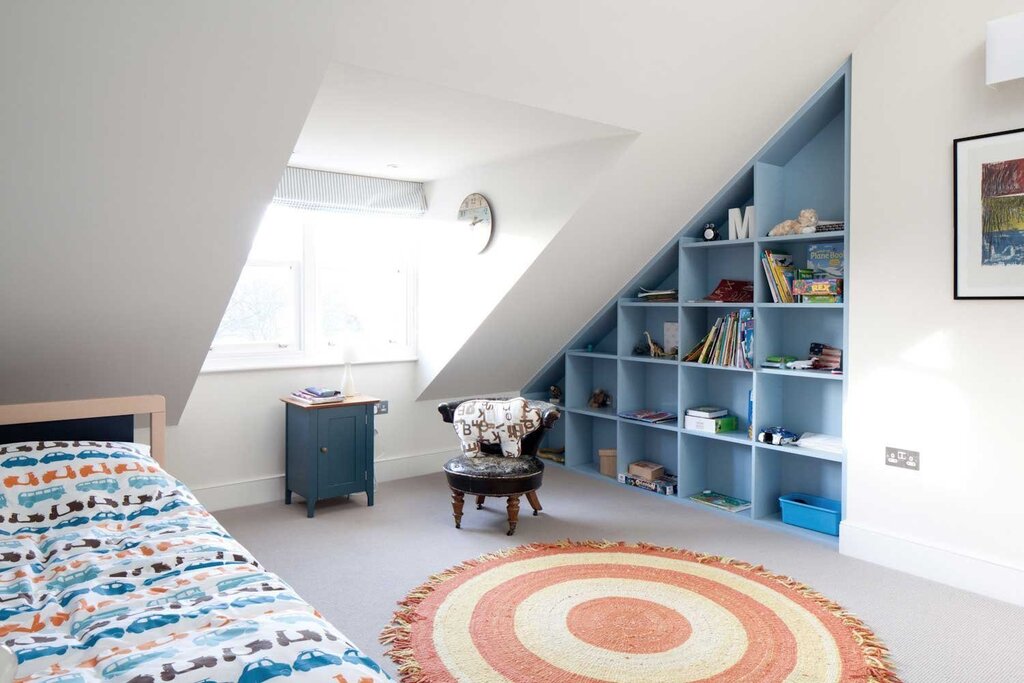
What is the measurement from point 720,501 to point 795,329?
110 cm

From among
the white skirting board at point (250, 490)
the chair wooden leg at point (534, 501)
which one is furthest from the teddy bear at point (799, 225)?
the white skirting board at point (250, 490)

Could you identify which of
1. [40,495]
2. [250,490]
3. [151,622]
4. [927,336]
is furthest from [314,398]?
[927,336]

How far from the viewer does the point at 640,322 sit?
5.02m

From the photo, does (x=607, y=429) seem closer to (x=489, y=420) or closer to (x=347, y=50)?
(x=489, y=420)

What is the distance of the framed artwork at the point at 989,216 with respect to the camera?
2.98 meters

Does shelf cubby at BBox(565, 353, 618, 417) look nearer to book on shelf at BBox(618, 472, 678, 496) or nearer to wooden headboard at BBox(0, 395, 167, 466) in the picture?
book on shelf at BBox(618, 472, 678, 496)

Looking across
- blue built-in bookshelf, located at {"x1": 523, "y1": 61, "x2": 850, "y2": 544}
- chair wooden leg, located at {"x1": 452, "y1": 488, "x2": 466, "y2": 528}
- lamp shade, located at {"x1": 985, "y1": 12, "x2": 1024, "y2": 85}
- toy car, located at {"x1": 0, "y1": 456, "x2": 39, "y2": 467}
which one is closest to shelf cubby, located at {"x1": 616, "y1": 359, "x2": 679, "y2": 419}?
blue built-in bookshelf, located at {"x1": 523, "y1": 61, "x2": 850, "y2": 544}

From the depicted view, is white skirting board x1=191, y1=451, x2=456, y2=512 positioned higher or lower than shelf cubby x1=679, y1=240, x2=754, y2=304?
lower

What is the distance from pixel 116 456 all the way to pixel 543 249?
228 cm

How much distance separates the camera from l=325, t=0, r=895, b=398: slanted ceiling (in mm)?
2555

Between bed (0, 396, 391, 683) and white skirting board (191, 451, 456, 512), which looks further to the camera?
white skirting board (191, 451, 456, 512)

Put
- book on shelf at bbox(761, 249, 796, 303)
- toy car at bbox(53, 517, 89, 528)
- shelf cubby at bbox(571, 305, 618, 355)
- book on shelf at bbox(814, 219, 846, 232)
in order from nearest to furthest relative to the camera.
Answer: toy car at bbox(53, 517, 89, 528) < book on shelf at bbox(814, 219, 846, 232) < book on shelf at bbox(761, 249, 796, 303) < shelf cubby at bbox(571, 305, 618, 355)

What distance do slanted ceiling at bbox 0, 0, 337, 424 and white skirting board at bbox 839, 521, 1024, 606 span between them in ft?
10.2

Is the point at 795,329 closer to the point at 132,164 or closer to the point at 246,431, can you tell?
the point at 246,431
